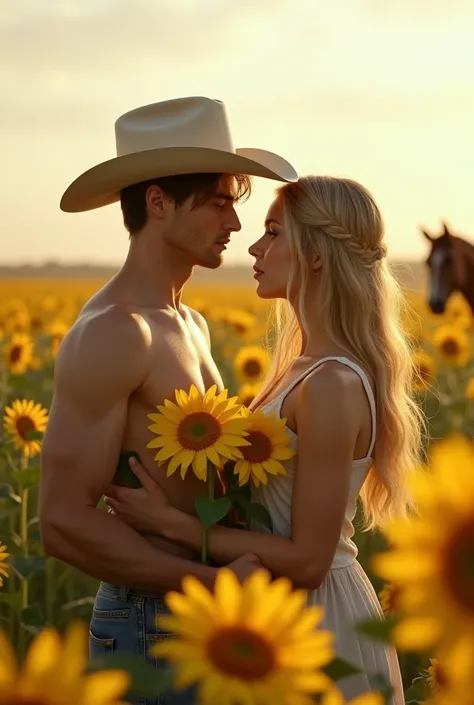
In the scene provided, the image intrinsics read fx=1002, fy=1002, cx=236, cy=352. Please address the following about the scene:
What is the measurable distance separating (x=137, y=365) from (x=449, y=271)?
9.64 meters

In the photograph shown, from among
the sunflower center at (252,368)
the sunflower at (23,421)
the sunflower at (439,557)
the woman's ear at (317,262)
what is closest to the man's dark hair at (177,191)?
the woman's ear at (317,262)

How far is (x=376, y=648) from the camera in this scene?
3.19 m

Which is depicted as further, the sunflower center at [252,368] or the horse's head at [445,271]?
the horse's head at [445,271]

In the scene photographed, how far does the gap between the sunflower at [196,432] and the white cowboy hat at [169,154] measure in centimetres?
102

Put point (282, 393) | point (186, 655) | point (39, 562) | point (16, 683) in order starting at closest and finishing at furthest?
1. point (16, 683)
2. point (186, 655)
3. point (282, 393)
4. point (39, 562)

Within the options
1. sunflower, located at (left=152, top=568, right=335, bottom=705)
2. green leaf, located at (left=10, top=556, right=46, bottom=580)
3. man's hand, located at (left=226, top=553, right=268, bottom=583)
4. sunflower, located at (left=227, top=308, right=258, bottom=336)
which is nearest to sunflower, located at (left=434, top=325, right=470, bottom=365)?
sunflower, located at (left=227, top=308, right=258, bottom=336)

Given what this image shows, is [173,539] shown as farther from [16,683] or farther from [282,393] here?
[16,683]

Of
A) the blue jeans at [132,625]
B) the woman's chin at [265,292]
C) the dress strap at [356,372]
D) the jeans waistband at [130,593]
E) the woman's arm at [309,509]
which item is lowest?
the blue jeans at [132,625]

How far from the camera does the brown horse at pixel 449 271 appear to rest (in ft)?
39.8

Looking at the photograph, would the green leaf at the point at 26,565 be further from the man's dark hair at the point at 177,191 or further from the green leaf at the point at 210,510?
the green leaf at the point at 210,510

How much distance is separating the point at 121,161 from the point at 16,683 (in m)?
2.89

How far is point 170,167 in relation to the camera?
3.56 metres

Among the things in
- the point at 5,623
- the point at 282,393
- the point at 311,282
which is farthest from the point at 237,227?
the point at 5,623

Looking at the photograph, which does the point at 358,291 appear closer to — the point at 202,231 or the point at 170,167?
the point at 202,231
